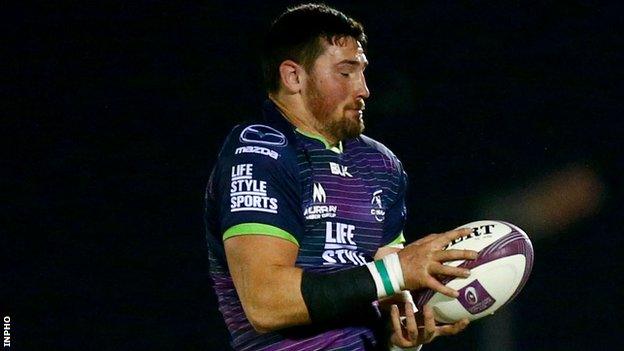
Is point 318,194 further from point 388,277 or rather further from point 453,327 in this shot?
point 453,327

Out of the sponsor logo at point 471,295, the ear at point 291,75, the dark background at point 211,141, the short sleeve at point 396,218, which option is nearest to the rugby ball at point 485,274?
the sponsor logo at point 471,295

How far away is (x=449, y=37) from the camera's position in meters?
4.09

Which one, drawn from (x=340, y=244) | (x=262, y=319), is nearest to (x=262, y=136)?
(x=340, y=244)

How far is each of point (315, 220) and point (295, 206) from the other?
0.23 ft

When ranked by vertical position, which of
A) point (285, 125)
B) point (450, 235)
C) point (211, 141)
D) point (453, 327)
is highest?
point (211, 141)

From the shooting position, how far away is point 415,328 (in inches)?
92.6

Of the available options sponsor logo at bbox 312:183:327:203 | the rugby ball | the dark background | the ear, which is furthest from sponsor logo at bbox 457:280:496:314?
the dark background

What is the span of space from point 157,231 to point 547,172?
1350mm

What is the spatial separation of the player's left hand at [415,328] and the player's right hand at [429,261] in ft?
0.40

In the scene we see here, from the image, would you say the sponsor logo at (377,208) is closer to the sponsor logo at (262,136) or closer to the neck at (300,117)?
the neck at (300,117)

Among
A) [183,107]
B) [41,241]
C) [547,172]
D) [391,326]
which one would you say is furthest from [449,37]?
[391,326]

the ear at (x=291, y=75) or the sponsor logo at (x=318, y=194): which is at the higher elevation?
the ear at (x=291, y=75)

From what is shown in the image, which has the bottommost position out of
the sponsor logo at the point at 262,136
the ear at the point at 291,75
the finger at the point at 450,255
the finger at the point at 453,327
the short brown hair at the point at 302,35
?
the finger at the point at 453,327

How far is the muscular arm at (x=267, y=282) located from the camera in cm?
220
